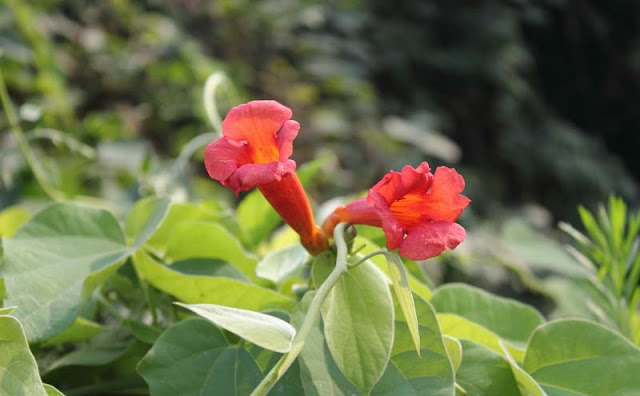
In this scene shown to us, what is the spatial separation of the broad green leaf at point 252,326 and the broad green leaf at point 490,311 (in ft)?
0.53

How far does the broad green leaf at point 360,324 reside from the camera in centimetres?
29

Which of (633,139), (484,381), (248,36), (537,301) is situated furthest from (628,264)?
(633,139)

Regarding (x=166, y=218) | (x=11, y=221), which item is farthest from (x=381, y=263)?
(x=11, y=221)

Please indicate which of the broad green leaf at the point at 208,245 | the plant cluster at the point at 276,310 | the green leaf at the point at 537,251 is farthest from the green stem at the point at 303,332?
the green leaf at the point at 537,251

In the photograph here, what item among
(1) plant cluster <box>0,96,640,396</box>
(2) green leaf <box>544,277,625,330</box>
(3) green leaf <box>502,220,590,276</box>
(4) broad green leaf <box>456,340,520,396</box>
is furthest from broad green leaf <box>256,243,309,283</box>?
(3) green leaf <box>502,220,590,276</box>

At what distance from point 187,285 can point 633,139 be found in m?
3.57

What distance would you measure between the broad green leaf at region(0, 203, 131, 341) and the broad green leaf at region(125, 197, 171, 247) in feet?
0.07

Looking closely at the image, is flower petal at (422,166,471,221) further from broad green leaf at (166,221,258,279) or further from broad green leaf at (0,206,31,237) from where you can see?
broad green leaf at (0,206,31,237)

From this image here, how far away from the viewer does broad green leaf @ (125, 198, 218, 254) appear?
457mm

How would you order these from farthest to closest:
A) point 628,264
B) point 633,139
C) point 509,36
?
point 633,139 < point 509,36 < point 628,264

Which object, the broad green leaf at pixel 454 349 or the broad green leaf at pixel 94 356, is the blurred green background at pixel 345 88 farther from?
the broad green leaf at pixel 454 349

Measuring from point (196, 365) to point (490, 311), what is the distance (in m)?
0.19

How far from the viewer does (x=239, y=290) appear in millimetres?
363

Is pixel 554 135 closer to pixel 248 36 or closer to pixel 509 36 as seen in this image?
pixel 509 36
